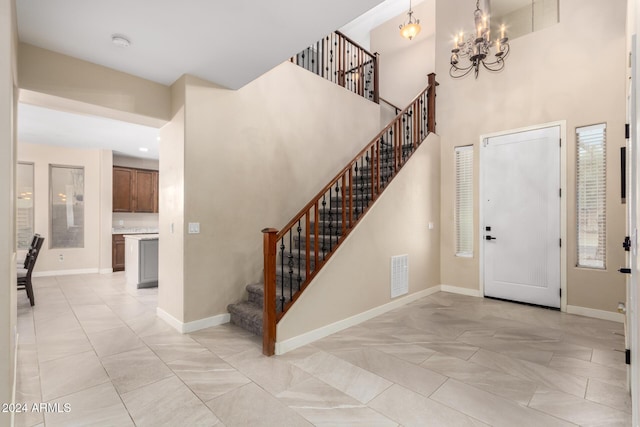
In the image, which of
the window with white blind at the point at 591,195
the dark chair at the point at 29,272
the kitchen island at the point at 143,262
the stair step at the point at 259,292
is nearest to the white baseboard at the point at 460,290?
the window with white blind at the point at 591,195

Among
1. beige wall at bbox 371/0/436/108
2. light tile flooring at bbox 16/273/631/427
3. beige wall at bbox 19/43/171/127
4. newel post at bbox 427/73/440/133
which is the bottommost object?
light tile flooring at bbox 16/273/631/427

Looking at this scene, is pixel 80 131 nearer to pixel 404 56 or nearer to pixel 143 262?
pixel 143 262

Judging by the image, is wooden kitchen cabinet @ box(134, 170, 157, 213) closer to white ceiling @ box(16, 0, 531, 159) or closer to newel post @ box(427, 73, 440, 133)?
white ceiling @ box(16, 0, 531, 159)

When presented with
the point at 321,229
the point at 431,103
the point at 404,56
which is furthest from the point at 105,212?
the point at 404,56

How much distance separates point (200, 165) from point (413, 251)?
318 cm

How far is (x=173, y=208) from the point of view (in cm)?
363

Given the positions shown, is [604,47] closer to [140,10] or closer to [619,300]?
[619,300]

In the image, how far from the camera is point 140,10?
7.73 ft

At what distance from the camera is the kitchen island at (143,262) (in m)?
5.45

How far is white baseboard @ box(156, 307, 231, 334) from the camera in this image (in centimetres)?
341

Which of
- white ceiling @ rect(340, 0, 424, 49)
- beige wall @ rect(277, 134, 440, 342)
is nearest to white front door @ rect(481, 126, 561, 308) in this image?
beige wall @ rect(277, 134, 440, 342)

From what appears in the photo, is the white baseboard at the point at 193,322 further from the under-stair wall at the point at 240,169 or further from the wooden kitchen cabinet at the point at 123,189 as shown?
the wooden kitchen cabinet at the point at 123,189

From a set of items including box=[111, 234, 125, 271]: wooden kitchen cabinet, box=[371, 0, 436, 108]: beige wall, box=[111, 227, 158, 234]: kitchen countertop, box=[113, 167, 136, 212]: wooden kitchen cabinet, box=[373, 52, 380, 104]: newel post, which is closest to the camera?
box=[373, 52, 380, 104]: newel post

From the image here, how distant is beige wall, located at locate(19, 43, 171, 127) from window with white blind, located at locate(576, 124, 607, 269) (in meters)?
5.26
